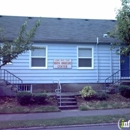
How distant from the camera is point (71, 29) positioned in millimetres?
16672

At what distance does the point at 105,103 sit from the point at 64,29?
22.4 ft

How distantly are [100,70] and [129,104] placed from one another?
390cm

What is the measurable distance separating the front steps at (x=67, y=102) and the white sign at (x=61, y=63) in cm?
262

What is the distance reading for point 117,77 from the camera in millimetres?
15688

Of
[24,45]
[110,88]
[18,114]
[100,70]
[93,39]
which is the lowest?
[18,114]

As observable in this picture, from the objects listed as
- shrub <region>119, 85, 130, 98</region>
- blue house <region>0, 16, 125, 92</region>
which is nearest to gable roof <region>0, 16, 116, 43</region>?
blue house <region>0, 16, 125, 92</region>

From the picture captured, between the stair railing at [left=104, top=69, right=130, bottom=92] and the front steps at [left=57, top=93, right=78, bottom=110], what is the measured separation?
11.7ft

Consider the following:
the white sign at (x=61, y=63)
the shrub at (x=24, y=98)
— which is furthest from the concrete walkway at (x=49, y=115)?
the white sign at (x=61, y=63)

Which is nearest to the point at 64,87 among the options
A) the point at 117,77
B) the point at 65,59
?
the point at 65,59

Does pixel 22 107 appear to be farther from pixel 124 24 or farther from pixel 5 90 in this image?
pixel 124 24

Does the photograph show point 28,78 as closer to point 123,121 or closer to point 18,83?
point 18,83

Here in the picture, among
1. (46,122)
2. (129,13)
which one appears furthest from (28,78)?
(129,13)

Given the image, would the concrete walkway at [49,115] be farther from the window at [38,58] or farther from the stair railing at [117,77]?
the window at [38,58]

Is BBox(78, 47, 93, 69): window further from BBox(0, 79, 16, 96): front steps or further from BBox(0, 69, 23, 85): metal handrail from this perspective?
BBox(0, 79, 16, 96): front steps
